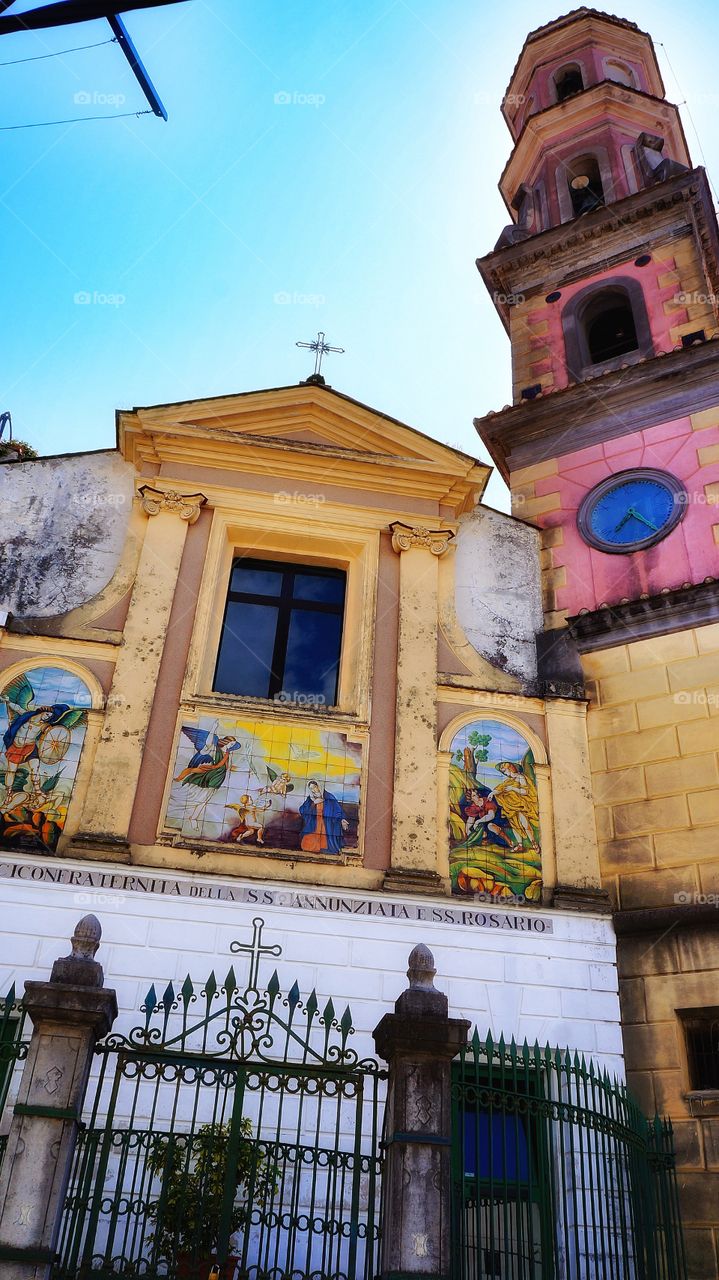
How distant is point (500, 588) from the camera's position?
46.7 ft

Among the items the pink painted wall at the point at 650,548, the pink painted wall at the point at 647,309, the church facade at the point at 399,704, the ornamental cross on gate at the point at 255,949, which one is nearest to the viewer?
the ornamental cross on gate at the point at 255,949

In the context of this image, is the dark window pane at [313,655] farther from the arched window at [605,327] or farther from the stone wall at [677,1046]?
the arched window at [605,327]

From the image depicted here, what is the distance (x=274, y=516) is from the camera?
13992mm

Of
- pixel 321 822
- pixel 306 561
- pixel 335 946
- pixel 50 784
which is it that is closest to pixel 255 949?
pixel 335 946

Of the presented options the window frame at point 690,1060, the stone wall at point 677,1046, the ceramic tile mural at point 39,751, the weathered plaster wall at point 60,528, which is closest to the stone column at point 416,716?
the stone wall at point 677,1046

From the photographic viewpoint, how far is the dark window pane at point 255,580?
14.1 metres

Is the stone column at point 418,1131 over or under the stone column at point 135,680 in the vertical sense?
under

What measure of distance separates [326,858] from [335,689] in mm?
2482

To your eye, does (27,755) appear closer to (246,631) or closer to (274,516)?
(246,631)

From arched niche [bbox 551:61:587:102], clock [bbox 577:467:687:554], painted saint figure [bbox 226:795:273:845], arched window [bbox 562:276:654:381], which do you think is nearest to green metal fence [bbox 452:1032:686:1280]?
painted saint figure [bbox 226:795:273:845]

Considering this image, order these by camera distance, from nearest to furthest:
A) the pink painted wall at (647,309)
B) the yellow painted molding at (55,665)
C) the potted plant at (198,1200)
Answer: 1. the potted plant at (198,1200)
2. the yellow painted molding at (55,665)
3. the pink painted wall at (647,309)

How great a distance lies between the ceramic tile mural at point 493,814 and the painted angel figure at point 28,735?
14.4 feet

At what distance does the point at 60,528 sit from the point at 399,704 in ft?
16.3

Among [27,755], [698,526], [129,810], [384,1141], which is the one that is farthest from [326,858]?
[698,526]
